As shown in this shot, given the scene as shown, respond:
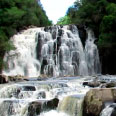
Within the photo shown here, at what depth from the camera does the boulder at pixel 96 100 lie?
12.0 meters

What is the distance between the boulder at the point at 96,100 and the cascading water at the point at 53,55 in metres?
14.5

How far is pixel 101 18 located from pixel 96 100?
20773 millimetres

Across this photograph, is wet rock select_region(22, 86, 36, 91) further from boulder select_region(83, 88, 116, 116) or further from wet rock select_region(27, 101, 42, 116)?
boulder select_region(83, 88, 116, 116)

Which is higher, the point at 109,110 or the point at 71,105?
the point at 71,105

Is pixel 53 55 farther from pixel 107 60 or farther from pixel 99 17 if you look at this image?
pixel 99 17

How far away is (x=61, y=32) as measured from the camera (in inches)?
1204

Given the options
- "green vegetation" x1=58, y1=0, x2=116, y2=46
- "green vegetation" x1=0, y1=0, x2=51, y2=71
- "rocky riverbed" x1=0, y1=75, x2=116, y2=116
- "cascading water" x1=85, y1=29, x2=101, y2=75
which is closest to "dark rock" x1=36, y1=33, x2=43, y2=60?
"green vegetation" x1=0, y1=0, x2=51, y2=71

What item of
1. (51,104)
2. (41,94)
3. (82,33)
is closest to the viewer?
(51,104)

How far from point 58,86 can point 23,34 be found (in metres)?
16.5

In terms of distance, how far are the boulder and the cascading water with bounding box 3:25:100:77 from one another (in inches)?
571

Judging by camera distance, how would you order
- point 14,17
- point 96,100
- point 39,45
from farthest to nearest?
point 14,17 → point 39,45 → point 96,100

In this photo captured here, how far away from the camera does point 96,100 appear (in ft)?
40.4

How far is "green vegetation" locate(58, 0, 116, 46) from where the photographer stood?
2820cm

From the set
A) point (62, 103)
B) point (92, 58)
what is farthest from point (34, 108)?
point (92, 58)
